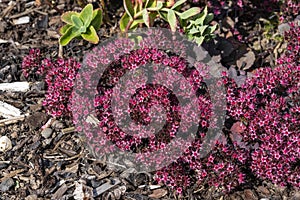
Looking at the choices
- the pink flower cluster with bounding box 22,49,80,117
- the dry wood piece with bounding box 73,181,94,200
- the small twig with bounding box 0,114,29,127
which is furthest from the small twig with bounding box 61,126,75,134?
the dry wood piece with bounding box 73,181,94,200

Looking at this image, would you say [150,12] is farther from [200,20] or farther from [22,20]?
[22,20]

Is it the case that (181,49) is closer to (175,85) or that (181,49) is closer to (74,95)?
(175,85)

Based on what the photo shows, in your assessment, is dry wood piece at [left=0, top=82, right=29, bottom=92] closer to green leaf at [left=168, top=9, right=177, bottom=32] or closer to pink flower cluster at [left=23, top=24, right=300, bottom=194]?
pink flower cluster at [left=23, top=24, right=300, bottom=194]

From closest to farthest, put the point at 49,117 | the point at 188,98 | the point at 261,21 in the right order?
1. the point at 188,98
2. the point at 49,117
3. the point at 261,21

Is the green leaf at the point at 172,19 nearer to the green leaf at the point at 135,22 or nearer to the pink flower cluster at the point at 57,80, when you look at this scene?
the green leaf at the point at 135,22

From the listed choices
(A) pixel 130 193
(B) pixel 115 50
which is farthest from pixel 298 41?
(A) pixel 130 193
